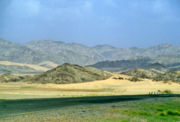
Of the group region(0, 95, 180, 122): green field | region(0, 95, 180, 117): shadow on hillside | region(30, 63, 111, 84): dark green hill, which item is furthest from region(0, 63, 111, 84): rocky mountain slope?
region(0, 95, 180, 122): green field

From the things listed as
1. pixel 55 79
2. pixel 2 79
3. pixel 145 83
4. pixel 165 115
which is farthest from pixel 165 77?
pixel 165 115

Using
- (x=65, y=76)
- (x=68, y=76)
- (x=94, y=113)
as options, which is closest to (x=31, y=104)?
(x=94, y=113)

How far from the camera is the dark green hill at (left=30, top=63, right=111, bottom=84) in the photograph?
453 feet

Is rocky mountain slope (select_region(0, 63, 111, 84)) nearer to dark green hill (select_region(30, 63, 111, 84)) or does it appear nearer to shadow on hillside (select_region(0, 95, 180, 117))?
dark green hill (select_region(30, 63, 111, 84))

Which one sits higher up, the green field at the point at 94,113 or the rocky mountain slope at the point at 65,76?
the rocky mountain slope at the point at 65,76

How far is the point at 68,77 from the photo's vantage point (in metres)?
140

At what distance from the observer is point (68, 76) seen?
14050 cm

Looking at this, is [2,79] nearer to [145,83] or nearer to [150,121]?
[145,83]

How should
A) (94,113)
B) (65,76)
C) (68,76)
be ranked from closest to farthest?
1. (94,113)
2. (65,76)
3. (68,76)

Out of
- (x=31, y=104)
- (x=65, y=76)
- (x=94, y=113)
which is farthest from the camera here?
(x=65, y=76)

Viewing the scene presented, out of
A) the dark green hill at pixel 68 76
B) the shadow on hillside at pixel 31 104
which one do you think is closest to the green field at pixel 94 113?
the shadow on hillside at pixel 31 104

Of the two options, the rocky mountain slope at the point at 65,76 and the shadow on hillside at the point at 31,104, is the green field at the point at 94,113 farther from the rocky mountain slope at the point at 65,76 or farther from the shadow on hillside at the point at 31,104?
the rocky mountain slope at the point at 65,76

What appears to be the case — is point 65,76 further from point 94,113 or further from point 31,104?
point 94,113

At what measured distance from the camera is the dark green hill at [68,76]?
138188 mm
